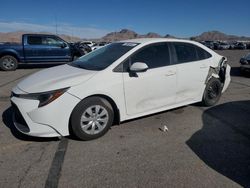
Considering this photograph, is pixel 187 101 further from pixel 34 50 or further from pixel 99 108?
pixel 34 50

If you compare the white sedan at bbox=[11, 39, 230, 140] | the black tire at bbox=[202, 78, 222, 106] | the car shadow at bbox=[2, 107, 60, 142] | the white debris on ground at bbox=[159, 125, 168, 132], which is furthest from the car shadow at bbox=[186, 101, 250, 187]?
the car shadow at bbox=[2, 107, 60, 142]

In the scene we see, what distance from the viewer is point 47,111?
389 cm

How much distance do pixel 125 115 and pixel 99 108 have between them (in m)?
0.55

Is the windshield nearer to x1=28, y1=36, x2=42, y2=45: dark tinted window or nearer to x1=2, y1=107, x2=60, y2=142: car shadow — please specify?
x1=2, y1=107, x2=60, y2=142: car shadow

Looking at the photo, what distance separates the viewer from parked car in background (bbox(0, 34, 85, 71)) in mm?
13672

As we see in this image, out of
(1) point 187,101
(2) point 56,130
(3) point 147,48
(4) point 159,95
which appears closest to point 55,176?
(2) point 56,130

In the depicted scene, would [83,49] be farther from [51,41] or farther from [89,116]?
[89,116]

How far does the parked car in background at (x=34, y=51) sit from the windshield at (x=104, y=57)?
9651 mm

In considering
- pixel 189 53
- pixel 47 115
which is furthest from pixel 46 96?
pixel 189 53

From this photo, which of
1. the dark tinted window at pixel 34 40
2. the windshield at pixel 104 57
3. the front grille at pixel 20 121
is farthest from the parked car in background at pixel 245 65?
the dark tinted window at pixel 34 40

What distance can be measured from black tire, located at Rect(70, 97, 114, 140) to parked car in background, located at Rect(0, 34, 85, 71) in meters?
10.9

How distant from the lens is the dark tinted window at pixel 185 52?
17.5 feet

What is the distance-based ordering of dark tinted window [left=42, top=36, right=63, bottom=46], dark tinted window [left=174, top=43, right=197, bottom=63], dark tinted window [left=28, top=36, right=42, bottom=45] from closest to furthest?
dark tinted window [left=174, top=43, right=197, bottom=63] → dark tinted window [left=28, top=36, right=42, bottom=45] → dark tinted window [left=42, top=36, right=63, bottom=46]

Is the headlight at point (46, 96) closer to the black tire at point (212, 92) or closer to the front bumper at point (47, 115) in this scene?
the front bumper at point (47, 115)
